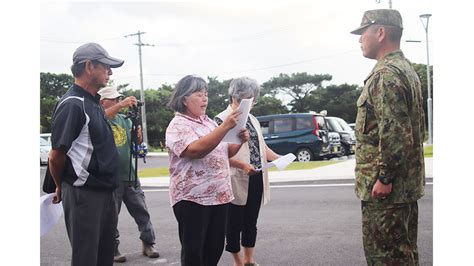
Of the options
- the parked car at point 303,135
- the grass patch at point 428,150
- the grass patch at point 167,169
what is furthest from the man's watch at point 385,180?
the parked car at point 303,135

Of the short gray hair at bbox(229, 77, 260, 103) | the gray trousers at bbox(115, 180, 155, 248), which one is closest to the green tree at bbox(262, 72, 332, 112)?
the short gray hair at bbox(229, 77, 260, 103)

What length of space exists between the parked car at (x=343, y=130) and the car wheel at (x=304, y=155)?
2.11ft

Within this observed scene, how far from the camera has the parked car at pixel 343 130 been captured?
8109mm

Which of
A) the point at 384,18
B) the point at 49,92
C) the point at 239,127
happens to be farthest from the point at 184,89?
the point at 49,92

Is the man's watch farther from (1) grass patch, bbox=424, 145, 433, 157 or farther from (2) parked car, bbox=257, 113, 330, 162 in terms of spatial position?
(2) parked car, bbox=257, 113, 330, 162

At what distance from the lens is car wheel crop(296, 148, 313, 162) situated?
9.62 meters

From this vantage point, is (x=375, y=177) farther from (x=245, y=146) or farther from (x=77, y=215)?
(x=77, y=215)

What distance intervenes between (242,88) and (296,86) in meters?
3.93

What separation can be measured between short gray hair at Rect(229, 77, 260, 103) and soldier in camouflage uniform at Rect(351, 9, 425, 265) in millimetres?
956

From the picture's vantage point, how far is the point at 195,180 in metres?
2.48

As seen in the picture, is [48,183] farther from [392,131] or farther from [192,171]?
[392,131]

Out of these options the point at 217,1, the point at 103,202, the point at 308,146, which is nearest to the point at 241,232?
the point at 103,202
